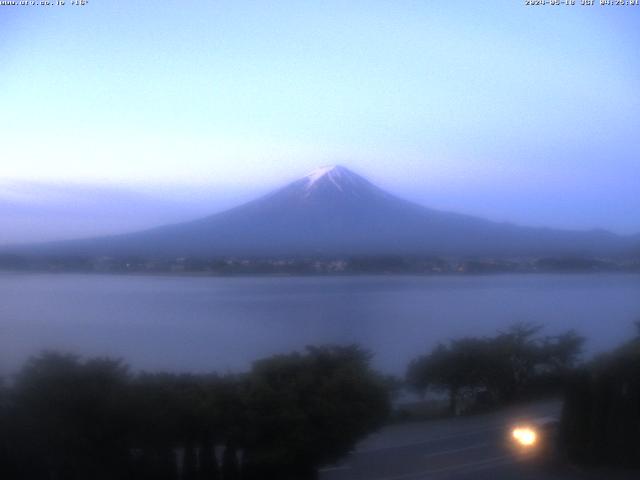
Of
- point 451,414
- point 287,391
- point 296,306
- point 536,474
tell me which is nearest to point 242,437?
point 287,391

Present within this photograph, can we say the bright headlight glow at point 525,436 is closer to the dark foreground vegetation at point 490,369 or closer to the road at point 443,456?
the road at point 443,456

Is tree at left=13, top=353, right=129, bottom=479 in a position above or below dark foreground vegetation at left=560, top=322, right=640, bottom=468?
above

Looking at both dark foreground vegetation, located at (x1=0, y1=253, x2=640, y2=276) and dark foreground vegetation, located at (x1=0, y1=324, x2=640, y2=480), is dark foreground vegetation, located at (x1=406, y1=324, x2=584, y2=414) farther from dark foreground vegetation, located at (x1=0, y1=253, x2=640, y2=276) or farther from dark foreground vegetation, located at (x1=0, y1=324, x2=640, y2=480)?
dark foreground vegetation, located at (x1=0, y1=253, x2=640, y2=276)

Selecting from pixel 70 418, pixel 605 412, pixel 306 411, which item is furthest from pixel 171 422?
pixel 605 412

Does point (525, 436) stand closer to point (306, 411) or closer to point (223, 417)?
point (306, 411)

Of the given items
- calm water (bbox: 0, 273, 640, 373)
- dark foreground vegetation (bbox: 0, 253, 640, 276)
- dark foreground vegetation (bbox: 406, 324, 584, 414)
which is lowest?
dark foreground vegetation (bbox: 406, 324, 584, 414)

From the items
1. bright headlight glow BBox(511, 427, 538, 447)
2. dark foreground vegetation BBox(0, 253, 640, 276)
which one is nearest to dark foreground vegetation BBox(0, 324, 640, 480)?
bright headlight glow BBox(511, 427, 538, 447)

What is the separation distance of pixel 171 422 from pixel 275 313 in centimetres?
480

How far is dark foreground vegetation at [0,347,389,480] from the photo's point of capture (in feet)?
24.8

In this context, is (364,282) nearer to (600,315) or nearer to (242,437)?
(600,315)

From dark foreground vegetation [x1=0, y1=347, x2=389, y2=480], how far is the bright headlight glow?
151 centimetres

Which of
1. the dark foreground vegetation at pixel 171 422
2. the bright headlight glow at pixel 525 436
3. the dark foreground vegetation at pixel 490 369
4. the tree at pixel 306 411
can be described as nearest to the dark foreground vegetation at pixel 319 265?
the dark foreground vegetation at pixel 490 369

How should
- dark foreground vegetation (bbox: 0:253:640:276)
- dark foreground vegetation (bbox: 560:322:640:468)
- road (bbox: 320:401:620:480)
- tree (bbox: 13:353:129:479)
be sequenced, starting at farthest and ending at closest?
1. dark foreground vegetation (bbox: 0:253:640:276)
2. dark foreground vegetation (bbox: 560:322:640:468)
3. road (bbox: 320:401:620:480)
4. tree (bbox: 13:353:129:479)

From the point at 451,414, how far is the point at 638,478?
9.46 ft
